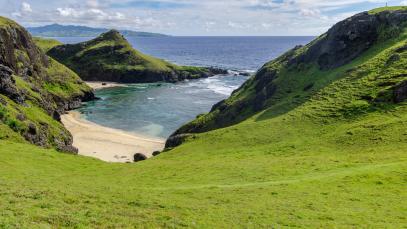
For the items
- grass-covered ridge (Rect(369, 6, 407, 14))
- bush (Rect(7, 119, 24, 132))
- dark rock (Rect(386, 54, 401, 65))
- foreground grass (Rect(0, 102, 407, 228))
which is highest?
grass-covered ridge (Rect(369, 6, 407, 14))

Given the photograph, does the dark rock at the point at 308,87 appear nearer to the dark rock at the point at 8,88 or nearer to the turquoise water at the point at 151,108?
the turquoise water at the point at 151,108

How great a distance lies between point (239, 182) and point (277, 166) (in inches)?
289

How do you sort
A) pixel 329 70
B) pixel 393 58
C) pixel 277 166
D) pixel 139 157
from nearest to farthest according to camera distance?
pixel 277 166
pixel 393 58
pixel 139 157
pixel 329 70

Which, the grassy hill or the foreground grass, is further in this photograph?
the grassy hill

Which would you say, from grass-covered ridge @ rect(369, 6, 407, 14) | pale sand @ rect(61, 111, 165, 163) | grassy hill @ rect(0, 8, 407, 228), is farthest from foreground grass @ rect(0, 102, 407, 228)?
grass-covered ridge @ rect(369, 6, 407, 14)

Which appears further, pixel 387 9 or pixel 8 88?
pixel 387 9

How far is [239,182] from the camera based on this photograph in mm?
41375

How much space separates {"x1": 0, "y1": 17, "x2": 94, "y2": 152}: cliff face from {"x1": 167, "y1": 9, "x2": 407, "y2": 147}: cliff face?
25691mm

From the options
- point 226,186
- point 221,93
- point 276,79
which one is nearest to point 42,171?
point 226,186

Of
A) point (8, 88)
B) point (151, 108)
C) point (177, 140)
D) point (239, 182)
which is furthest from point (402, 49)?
point (151, 108)

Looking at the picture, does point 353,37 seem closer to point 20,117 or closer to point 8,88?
point 20,117

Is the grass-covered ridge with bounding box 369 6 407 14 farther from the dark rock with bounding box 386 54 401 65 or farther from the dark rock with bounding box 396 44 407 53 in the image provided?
the dark rock with bounding box 386 54 401 65

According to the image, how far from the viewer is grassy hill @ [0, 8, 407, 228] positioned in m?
27.8

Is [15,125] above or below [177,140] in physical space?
above
